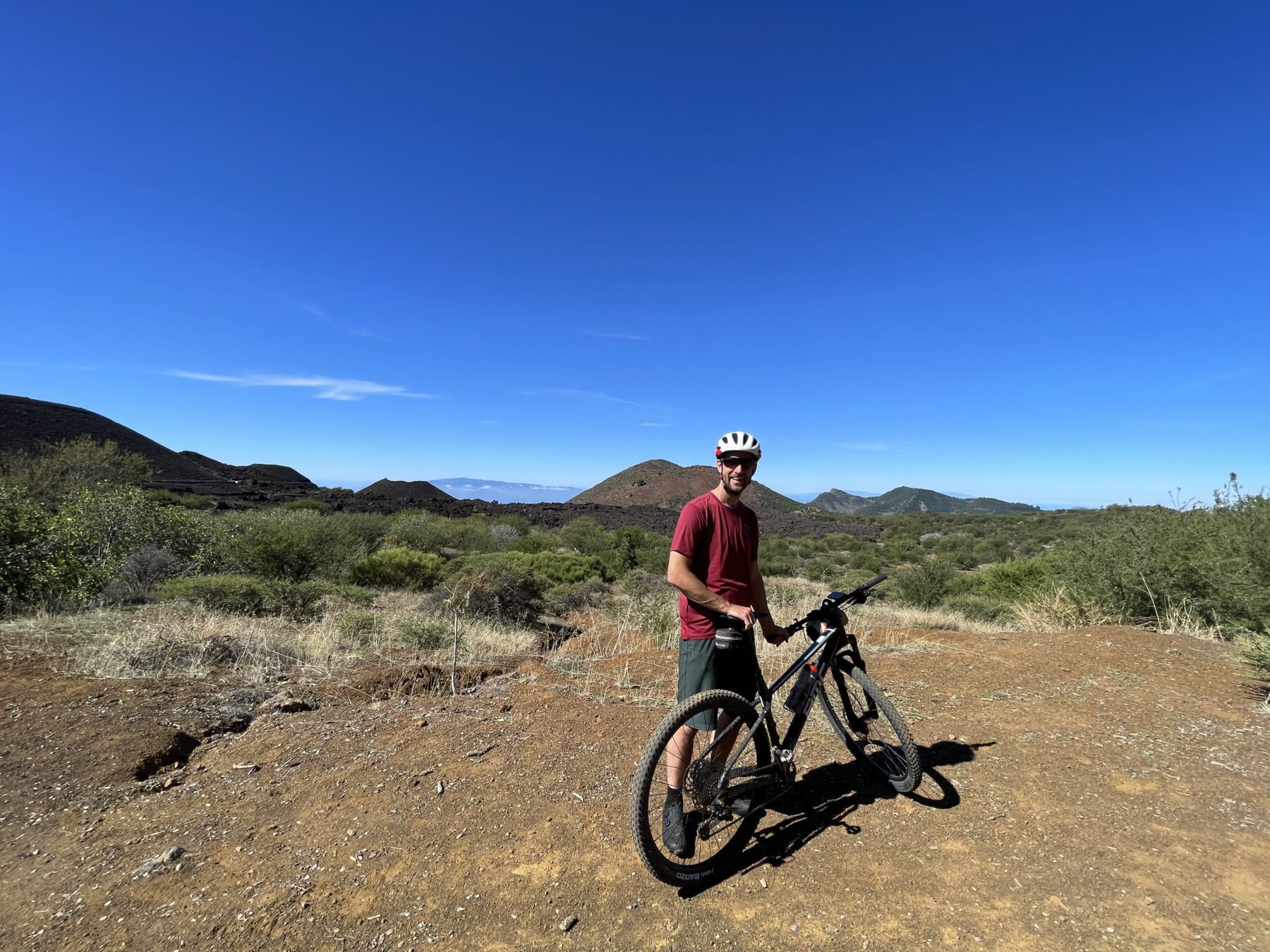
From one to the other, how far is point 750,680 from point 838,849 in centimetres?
103

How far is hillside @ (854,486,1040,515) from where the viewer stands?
67.8m

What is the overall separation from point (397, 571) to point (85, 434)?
124 feet

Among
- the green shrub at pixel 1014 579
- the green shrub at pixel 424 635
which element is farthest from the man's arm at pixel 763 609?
the green shrub at pixel 1014 579

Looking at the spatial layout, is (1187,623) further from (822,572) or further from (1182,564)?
(822,572)

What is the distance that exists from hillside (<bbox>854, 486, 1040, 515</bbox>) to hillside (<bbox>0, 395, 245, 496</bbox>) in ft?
240

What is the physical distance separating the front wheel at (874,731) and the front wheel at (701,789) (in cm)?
74

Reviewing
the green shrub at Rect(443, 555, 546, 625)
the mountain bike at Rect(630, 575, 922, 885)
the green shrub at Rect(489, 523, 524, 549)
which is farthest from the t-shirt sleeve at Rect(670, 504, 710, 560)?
the green shrub at Rect(489, 523, 524, 549)

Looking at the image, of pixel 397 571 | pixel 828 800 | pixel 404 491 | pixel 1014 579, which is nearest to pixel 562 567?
pixel 397 571

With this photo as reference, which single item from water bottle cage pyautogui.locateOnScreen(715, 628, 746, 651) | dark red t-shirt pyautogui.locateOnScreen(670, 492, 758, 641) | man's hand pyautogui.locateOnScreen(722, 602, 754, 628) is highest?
dark red t-shirt pyautogui.locateOnScreen(670, 492, 758, 641)

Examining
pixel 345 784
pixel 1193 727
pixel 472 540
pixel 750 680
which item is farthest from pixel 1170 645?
pixel 472 540

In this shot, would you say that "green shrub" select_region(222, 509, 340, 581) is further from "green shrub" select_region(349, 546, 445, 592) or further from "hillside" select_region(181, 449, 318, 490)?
"hillside" select_region(181, 449, 318, 490)

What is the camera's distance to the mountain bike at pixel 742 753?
2.82 m

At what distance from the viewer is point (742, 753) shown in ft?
10.7

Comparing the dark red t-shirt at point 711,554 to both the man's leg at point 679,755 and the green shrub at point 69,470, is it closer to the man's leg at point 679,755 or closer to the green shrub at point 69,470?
the man's leg at point 679,755
